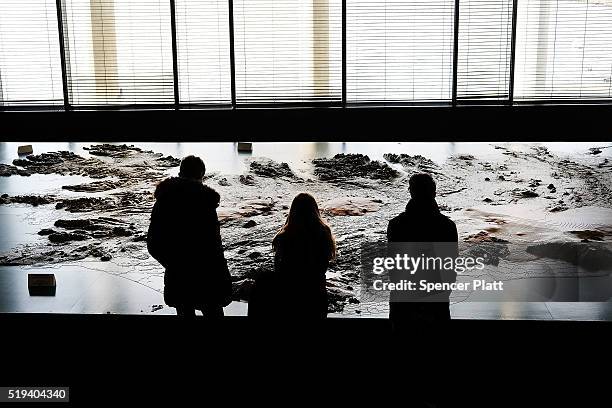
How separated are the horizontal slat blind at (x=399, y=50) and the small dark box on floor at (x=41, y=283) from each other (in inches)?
125

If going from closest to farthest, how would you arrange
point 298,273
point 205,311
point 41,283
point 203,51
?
point 298,273 < point 205,311 < point 41,283 < point 203,51

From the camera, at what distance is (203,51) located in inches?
265

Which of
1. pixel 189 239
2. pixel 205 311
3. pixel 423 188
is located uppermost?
pixel 423 188

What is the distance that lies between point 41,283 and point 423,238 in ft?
9.65

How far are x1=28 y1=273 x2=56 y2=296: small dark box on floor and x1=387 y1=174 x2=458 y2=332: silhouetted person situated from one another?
2.72 metres

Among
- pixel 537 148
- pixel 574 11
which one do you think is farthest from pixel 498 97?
pixel 537 148

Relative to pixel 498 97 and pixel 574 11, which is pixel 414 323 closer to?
pixel 498 97

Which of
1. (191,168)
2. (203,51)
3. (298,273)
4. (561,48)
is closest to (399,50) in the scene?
(561,48)


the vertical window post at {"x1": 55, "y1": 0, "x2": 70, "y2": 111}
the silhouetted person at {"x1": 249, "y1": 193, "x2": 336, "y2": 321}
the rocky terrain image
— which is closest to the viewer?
the silhouetted person at {"x1": 249, "y1": 193, "x2": 336, "y2": 321}

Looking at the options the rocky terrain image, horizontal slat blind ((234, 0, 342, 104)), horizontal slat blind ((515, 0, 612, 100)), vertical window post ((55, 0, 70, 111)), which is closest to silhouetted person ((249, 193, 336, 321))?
the rocky terrain image

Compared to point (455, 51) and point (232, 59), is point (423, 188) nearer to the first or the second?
point (455, 51)

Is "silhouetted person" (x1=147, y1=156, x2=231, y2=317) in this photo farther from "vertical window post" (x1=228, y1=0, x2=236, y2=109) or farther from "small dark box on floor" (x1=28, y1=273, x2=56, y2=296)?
"vertical window post" (x1=228, y1=0, x2=236, y2=109)

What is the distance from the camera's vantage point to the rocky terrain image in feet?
18.5

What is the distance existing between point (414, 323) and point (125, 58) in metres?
4.69
